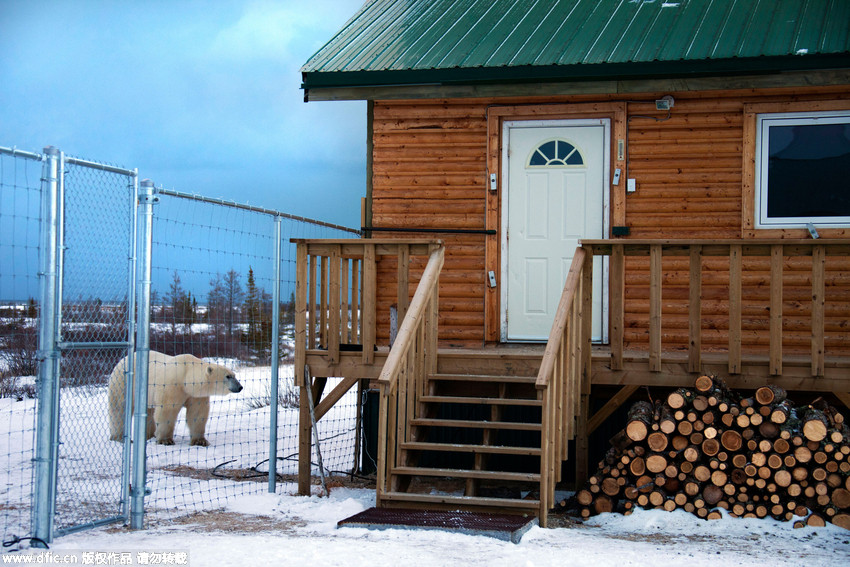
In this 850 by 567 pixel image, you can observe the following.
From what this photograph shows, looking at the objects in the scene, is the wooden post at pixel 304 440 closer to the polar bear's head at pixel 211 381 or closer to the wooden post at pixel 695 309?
the polar bear's head at pixel 211 381

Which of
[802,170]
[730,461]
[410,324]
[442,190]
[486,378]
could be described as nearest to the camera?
[730,461]

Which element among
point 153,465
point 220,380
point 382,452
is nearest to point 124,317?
point 153,465

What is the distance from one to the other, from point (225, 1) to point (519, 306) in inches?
4820

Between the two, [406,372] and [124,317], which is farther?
[124,317]

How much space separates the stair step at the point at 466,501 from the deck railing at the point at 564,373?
6.6 inches

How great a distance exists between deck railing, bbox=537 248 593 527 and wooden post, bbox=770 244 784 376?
1.41m

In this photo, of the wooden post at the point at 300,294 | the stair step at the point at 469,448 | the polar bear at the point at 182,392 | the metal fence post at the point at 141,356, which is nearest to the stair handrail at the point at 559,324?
the stair step at the point at 469,448

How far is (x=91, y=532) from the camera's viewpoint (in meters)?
5.20

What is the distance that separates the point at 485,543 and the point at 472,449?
129 centimetres

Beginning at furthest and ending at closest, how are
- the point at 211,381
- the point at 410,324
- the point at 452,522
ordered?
the point at 211,381
the point at 410,324
the point at 452,522

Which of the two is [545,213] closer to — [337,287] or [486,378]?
[486,378]

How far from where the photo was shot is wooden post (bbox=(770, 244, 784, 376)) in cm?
640

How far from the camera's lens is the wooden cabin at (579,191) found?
23.6 ft

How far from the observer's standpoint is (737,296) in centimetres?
652
